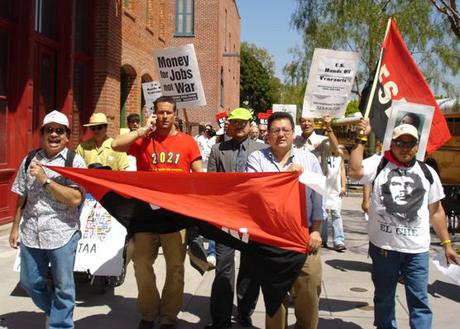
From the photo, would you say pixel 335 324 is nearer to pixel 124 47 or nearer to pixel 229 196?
pixel 229 196

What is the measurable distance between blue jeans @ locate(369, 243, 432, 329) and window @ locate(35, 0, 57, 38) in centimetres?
823

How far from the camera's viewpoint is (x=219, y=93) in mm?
36531

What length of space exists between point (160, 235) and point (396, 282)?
2.00 metres

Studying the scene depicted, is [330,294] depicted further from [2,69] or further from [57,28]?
[57,28]

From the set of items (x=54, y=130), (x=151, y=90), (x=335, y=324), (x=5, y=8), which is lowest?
(x=335, y=324)

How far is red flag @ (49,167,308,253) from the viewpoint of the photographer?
4.47 meters

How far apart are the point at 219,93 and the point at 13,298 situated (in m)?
31.1

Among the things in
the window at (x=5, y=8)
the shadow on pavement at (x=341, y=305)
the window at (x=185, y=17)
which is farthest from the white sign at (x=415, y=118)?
the window at (x=185, y=17)

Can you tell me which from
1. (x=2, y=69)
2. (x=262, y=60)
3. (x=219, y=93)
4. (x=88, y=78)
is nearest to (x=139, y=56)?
(x=88, y=78)

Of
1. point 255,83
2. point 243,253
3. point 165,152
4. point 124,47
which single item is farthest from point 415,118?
point 255,83

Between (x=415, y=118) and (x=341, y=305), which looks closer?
(x=415, y=118)

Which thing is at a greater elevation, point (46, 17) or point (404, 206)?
point (46, 17)

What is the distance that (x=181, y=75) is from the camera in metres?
7.74

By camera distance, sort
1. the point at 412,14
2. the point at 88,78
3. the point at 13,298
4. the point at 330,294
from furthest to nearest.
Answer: the point at 412,14
the point at 88,78
the point at 330,294
the point at 13,298
